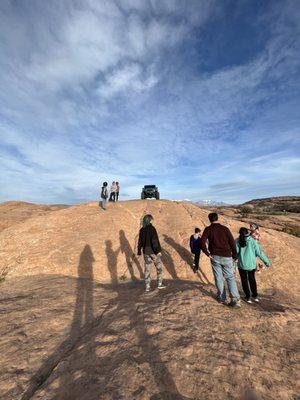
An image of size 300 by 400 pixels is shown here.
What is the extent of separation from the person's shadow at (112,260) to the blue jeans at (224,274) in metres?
6.05

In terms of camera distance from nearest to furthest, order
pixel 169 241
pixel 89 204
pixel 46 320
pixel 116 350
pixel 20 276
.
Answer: pixel 116 350, pixel 46 320, pixel 20 276, pixel 169 241, pixel 89 204

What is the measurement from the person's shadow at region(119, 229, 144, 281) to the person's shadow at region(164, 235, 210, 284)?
220cm

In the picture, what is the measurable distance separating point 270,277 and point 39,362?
11.2 m

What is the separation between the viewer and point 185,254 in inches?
563

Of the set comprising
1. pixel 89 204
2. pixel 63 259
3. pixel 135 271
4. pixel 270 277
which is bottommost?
pixel 270 277

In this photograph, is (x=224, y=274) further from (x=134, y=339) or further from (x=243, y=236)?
(x=134, y=339)

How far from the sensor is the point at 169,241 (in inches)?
611

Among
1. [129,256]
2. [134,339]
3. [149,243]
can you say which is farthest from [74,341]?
[129,256]

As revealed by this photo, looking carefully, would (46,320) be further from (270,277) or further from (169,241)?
(270,277)

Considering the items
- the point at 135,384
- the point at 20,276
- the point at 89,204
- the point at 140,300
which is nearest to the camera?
the point at 135,384

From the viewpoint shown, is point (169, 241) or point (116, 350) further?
point (169, 241)

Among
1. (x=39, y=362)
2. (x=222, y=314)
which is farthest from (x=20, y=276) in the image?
(x=222, y=314)

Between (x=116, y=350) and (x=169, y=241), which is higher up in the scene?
(x=169, y=241)

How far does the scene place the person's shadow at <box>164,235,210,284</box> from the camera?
1280cm
